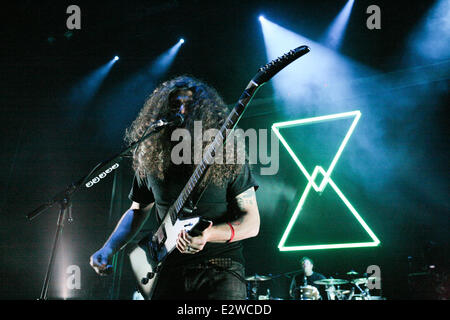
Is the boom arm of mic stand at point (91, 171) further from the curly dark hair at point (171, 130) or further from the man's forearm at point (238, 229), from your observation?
the man's forearm at point (238, 229)

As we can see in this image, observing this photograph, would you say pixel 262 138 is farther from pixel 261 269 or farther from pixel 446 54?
pixel 446 54

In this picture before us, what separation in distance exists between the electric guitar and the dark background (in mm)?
4415

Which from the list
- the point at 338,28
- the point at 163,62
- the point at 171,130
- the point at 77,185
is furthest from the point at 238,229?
the point at 163,62

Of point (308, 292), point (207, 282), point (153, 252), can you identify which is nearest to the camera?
point (207, 282)

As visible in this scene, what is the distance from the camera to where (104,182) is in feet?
21.6

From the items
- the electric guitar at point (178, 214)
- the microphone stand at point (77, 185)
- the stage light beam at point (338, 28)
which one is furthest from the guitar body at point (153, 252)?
the stage light beam at point (338, 28)

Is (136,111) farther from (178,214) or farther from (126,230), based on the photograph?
(178,214)

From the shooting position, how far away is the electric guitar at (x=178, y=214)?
5.63 ft

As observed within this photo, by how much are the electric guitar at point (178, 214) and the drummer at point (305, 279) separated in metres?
5.33

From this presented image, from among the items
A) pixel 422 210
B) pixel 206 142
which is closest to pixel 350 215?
pixel 422 210

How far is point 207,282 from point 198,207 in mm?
381

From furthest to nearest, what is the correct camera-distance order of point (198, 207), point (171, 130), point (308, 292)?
1. point (308, 292)
2. point (171, 130)
3. point (198, 207)

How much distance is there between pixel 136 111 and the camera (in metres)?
6.62
